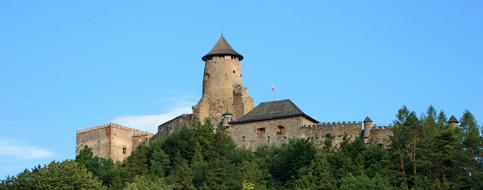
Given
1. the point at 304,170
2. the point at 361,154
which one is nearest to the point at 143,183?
the point at 304,170

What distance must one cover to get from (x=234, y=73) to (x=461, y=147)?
70.2ft

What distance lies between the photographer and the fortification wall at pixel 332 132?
66250mm

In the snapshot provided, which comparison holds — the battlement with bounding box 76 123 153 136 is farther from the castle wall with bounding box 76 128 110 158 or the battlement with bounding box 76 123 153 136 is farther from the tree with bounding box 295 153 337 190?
the tree with bounding box 295 153 337 190

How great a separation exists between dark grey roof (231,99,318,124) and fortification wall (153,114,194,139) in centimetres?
431

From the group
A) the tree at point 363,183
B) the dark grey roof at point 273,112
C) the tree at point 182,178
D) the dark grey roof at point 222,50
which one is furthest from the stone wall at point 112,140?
the tree at point 363,183

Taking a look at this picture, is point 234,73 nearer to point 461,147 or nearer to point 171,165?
point 171,165

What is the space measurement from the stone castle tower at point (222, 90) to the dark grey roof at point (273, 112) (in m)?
1.32

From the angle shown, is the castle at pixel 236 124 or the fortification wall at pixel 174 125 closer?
the castle at pixel 236 124

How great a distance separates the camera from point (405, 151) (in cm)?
5912

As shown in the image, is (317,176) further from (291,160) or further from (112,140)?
(112,140)

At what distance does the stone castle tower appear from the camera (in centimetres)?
7300

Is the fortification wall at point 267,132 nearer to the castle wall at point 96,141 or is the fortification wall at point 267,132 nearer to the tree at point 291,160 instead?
the tree at point 291,160

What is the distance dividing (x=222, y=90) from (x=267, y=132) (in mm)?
5852

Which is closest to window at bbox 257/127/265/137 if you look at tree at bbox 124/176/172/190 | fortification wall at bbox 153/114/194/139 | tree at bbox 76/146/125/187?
fortification wall at bbox 153/114/194/139
